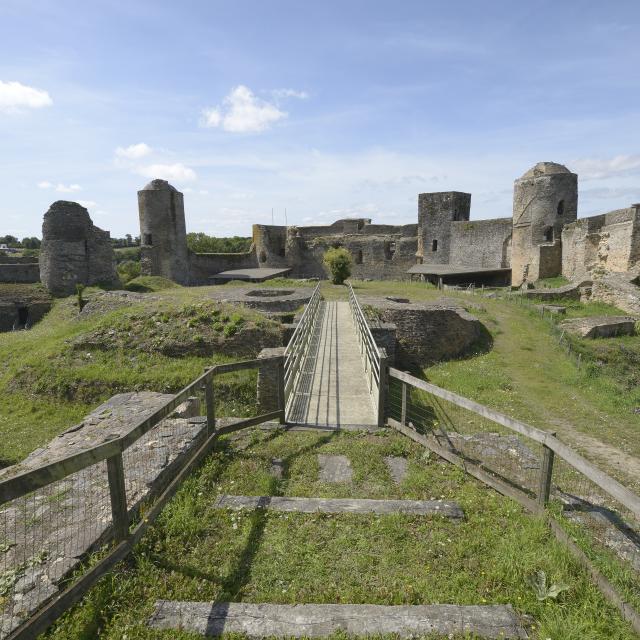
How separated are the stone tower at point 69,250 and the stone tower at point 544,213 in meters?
27.3

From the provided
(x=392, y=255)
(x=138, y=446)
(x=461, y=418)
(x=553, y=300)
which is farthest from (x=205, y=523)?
(x=392, y=255)

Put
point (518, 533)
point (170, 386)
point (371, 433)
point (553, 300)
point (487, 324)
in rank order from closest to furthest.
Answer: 1. point (518, 533)
2. point (371, 433)
3. point (170, 386)
4. point (487, 324)
5. point (553, 300)

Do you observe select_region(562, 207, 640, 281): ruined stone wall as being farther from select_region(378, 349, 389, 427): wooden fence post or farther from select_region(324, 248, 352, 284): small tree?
select_region(378, 349, 389, 427): wooden fence post

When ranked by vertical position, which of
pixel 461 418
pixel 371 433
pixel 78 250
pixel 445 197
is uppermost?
pixel 445 197

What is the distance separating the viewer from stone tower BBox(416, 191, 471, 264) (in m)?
34.9

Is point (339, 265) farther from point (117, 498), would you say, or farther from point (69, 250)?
point (117, 498)

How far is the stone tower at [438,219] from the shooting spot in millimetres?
34938

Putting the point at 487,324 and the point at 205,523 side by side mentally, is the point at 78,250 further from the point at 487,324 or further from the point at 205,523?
the point at 205,523

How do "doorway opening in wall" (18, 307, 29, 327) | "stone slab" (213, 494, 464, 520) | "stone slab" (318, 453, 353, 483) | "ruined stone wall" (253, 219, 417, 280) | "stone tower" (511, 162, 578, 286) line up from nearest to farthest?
"stone slab" (213, 494, 464, 520)
"stone slab" (318, 453, 353, 483)
"doorway opening in wall" (18, 307, 29, 327)
"stone tower" (511, 162, 578, 286)
"ruined stone wall" (253, 219, 417, 280)

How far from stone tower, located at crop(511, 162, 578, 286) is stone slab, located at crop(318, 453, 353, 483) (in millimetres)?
27666

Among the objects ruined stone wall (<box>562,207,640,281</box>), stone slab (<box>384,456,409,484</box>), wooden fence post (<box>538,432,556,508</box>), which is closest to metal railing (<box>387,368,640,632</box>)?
wooden fence post (<box>538,432,556,508</box>)

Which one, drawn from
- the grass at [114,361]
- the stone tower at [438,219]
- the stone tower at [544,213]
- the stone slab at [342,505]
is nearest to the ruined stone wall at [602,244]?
the stone tower at [544,213]

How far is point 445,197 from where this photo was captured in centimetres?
3497

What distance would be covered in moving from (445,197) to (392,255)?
6325mm
